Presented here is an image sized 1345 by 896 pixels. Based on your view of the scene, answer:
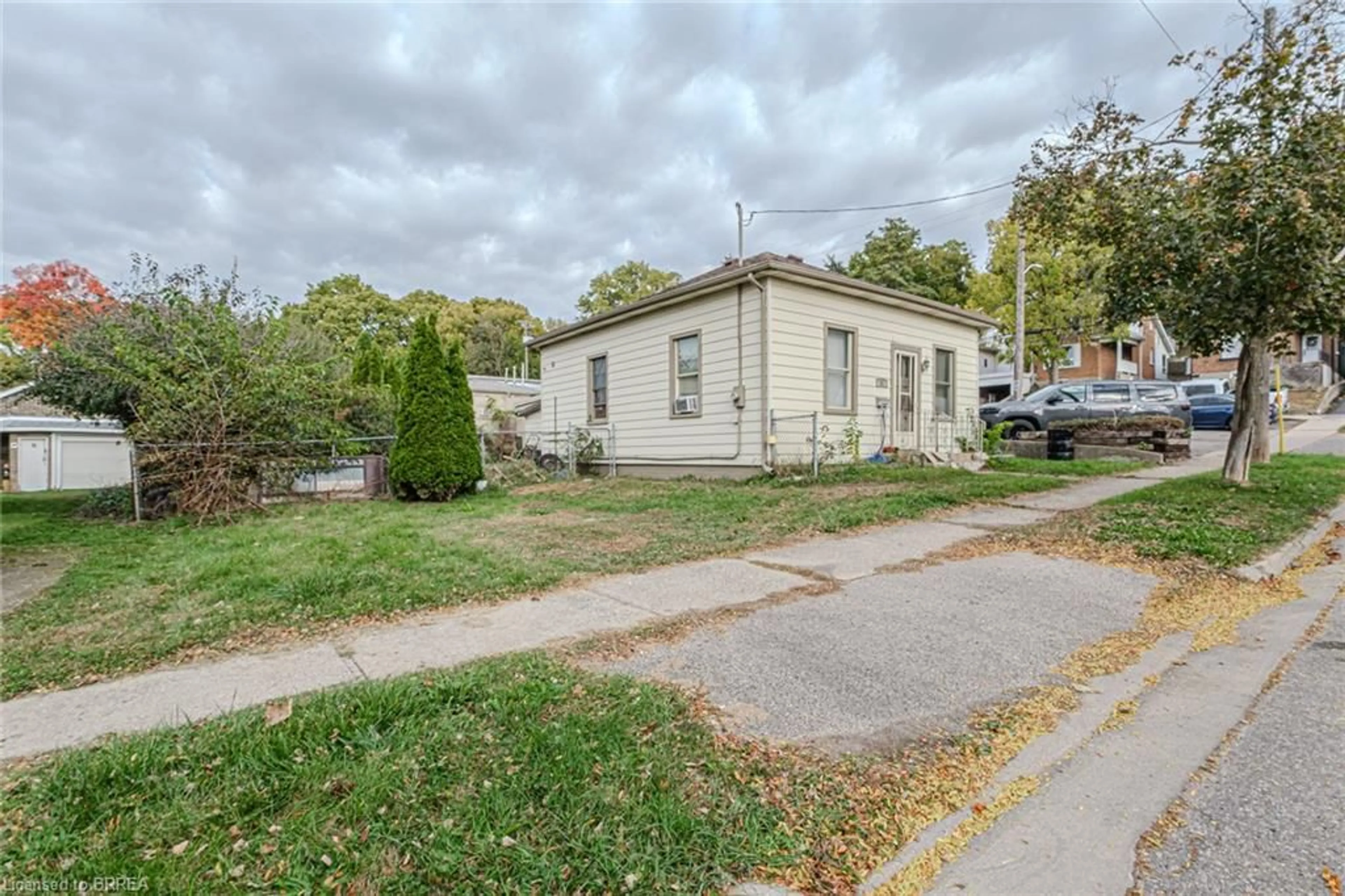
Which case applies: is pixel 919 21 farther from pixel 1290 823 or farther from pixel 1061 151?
pixel 1290 823

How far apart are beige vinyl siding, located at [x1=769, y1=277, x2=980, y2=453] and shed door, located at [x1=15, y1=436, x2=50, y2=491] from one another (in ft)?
78.0

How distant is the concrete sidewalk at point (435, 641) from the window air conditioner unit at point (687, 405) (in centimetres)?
575

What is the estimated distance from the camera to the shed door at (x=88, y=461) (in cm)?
2017

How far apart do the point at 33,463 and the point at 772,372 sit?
79.1ft

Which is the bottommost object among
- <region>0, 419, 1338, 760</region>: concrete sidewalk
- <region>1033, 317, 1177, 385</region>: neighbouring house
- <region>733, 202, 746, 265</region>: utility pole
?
<region>0, 419, 1338, 760</region>: concrete sidewalk

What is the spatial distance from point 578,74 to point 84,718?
35.1 feet

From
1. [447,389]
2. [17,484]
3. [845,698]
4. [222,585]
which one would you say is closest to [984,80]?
[447,389]

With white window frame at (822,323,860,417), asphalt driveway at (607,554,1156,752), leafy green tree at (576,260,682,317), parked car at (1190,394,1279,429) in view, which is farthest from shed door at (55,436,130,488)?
parked car at (1190,394,1279,429)

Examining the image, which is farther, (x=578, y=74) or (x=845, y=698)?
(x=578, y=74)

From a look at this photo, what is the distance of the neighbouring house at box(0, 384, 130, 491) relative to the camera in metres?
19.4

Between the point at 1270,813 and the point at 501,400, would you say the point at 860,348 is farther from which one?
the point at 501,400

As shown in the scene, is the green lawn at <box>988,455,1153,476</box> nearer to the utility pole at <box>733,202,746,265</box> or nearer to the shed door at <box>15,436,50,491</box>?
the utility pole at <box>733,202,746,265</box>

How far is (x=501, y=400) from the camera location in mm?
26078

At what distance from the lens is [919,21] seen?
28.7 feet
